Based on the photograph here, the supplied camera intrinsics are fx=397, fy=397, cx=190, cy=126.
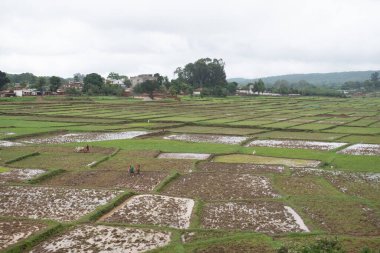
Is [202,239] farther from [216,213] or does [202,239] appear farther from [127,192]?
[127,192]

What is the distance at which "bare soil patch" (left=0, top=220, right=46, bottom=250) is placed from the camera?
1057 cm

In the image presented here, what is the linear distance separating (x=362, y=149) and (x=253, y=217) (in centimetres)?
1526

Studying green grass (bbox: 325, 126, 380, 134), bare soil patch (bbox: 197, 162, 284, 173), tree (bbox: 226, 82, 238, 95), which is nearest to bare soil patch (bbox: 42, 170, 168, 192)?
bare soil patch (bbox: 197, 162, 284, 173)

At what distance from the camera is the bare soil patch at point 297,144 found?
1021 inches

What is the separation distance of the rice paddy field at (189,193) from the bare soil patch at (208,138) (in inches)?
3.1

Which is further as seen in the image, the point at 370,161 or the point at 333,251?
the point at 370,161

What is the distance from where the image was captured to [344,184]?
54.0 ft

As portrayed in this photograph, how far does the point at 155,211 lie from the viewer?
13.1m

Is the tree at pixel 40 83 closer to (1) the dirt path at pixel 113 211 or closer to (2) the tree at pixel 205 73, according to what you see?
(2) the tree at pixel 205 73

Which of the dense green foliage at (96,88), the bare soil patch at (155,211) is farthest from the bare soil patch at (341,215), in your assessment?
the dense green foliage at (96,88)

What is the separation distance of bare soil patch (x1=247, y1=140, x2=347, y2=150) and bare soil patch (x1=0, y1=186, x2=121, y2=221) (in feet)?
46.8

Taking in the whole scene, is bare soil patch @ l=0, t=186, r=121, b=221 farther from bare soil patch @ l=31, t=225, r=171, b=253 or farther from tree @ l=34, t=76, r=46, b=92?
tree @ l=34, t=76, r=46, b=92

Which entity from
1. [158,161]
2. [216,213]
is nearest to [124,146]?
[158,161]

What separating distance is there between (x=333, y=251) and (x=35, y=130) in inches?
1129
